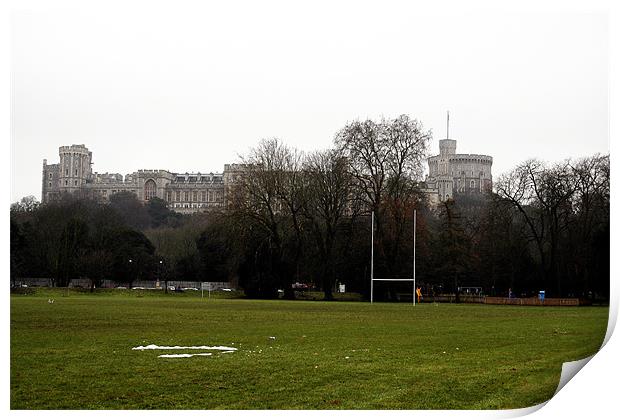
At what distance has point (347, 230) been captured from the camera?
4584cm

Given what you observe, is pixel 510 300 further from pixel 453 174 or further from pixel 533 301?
pixel 453 174

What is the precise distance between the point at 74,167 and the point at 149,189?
1729 centimetres

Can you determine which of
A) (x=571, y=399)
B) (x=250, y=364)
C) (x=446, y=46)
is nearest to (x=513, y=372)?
(x=571, y=399)

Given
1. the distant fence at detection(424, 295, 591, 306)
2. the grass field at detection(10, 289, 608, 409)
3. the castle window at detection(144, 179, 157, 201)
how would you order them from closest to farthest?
the grass field at detection(10, 289, 608, 409), the distant fence at detection(424, 295, 591, 306), the castle window at detection(144, 179, 157, 201)

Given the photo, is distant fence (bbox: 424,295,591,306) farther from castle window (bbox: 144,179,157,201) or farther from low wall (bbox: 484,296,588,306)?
castle window (bbox: 144,179,157,201)

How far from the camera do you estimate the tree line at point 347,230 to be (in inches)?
1672

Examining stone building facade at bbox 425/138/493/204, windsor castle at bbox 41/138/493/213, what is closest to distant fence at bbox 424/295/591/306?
stone building facade at bbox 425/138/493/204

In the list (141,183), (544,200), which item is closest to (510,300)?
(544,200)

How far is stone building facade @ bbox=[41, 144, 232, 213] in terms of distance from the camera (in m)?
25.2

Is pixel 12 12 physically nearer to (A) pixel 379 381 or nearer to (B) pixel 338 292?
(A) pixel 379 381

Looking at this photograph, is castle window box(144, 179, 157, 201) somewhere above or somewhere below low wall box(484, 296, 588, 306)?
above

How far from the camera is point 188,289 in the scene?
158 feet

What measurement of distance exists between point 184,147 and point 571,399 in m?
22.8

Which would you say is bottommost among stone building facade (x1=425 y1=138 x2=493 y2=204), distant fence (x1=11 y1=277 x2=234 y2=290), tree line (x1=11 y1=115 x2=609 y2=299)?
distant fence (x1=11 y1=277 x2=234 y2=290)
